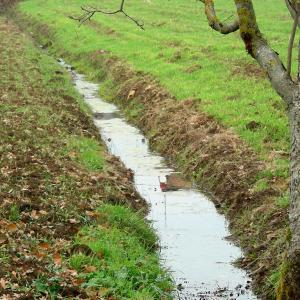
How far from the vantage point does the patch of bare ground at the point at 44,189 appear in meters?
8.59

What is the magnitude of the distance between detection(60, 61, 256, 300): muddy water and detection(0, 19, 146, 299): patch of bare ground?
716mm

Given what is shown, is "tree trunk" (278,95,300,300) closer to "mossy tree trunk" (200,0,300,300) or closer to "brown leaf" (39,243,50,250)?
"mossy tree trunk" (200,0,300,300)

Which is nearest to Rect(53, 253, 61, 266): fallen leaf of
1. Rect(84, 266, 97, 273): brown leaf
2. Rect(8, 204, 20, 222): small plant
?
Rect(84, 266, 97, 273): brown leaf

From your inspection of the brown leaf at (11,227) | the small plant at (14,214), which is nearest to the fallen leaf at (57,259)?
the brown leaf at (11,227)

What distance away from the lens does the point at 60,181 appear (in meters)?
12.8

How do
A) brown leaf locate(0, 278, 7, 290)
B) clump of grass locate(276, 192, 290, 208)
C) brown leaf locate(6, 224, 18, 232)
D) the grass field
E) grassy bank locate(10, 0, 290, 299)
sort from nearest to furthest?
brown leaf locate(0, 278, 7, 290), brown leaf locate(6, 224, 18, 232), clump of grass locate(276, 192, 290, 208), grassy bank locate(10, 0, 290, 299), the grass field

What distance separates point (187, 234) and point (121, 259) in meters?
2.94

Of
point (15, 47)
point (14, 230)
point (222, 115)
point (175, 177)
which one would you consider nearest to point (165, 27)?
point (15, 47)

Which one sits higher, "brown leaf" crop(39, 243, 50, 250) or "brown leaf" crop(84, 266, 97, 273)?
"brown leaf" crop(39, 243, 50, 250)

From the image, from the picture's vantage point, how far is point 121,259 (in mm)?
9953

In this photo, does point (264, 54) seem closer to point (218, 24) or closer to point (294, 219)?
point (218, 24)

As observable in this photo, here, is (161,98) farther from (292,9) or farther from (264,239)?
(292,9)

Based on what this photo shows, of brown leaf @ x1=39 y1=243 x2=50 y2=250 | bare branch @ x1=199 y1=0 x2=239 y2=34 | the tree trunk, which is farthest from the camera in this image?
brown leaf @ x1=39 y1=243 x2=50 y2=250

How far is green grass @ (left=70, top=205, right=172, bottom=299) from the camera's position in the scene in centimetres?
898
